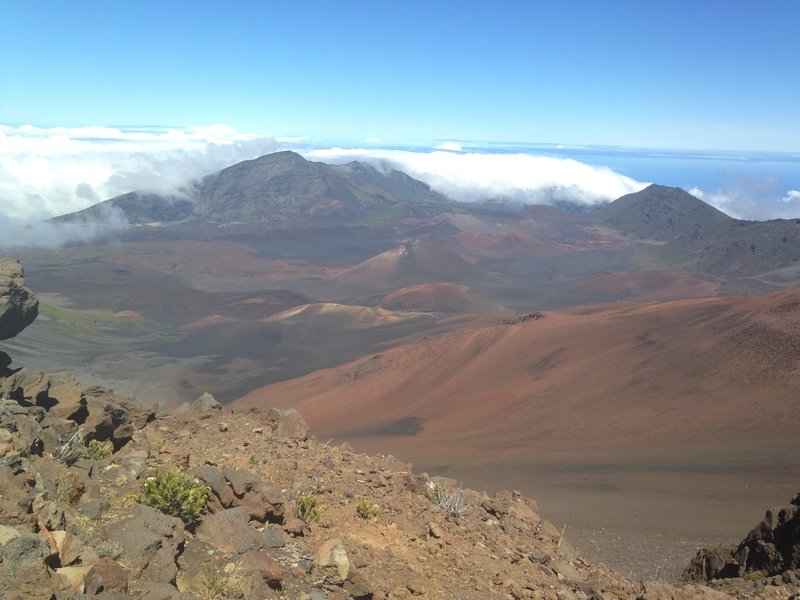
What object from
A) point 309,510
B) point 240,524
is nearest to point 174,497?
point 240,524

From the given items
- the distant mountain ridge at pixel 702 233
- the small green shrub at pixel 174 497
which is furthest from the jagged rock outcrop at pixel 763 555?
the distant mountain ridge at pixel 702 233

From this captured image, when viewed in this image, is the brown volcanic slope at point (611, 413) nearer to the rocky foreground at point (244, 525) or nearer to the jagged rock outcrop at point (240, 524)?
the rocky foreground at point (244, 525)

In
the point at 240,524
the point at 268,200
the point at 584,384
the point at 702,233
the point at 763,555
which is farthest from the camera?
the point at 268,200

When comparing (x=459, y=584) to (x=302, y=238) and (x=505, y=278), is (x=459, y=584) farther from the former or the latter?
(x=302, y=238)

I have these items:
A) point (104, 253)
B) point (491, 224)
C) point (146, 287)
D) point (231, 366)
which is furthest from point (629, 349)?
point (491, 224)

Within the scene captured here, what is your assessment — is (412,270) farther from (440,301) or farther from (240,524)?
(240,524)

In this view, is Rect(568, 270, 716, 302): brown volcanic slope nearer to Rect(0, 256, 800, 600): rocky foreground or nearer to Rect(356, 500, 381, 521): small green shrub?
Rect(0, 256, 800, 600): rocky foreground
